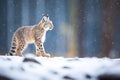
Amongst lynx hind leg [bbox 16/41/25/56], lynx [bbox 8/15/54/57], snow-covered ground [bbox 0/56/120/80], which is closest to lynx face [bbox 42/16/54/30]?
lynx [bbox 8/15/54/57]

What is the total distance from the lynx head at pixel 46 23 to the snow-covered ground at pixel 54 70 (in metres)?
1.28

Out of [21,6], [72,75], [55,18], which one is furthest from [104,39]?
[72,75]

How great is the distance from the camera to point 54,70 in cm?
193

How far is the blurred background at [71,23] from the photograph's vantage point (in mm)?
3557

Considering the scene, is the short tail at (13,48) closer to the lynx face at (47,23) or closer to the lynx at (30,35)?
the lynx at (30,35)

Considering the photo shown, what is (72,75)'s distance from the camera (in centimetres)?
191

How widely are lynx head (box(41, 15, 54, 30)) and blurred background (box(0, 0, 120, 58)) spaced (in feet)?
0.49

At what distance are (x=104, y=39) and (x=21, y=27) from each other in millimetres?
1221

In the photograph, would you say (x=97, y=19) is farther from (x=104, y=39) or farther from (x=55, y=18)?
(x=55, y=18)

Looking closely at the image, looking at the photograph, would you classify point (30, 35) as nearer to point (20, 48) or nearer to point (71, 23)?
point (20, 48)

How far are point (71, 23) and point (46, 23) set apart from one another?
55 centimetres

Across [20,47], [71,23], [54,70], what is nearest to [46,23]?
[20,47]

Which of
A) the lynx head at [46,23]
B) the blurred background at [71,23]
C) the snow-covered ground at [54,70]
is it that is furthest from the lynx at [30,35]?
the snow-covered ground at [54,70]

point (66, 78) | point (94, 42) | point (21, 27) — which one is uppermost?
point (94, 42)
